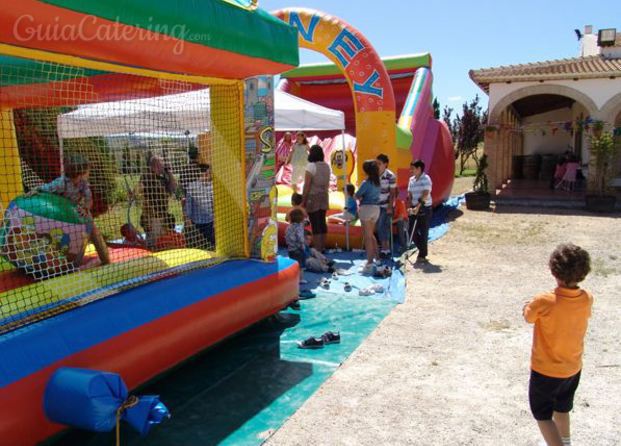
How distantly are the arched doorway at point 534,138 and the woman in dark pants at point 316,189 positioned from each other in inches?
305

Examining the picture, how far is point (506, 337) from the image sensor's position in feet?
Result: 14.8

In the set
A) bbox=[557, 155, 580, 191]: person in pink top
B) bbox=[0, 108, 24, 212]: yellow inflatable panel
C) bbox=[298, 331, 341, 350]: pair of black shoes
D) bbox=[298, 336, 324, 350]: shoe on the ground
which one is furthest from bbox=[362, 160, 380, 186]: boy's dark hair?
bbox=[557, 155, 580, 191]: person in pink top

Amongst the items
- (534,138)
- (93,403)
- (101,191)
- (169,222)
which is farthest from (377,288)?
(534,138)

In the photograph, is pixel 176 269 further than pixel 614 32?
No

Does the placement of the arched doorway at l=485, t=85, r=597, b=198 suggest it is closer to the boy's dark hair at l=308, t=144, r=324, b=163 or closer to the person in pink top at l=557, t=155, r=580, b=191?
the person in pink top at l=557, t=155, r=580, b=191

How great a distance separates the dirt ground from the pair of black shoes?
0.84 ft

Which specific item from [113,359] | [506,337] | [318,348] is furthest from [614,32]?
[113,359]

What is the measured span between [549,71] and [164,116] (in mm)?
10377

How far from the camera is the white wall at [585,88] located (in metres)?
12.6

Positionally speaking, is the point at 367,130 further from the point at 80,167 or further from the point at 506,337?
the point at 80,167

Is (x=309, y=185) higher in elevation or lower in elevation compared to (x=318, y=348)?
higher

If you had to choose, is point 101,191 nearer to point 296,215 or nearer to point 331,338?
point 296,215

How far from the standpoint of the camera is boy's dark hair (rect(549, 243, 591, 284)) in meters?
2.47

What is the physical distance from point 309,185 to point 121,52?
3861 mm
